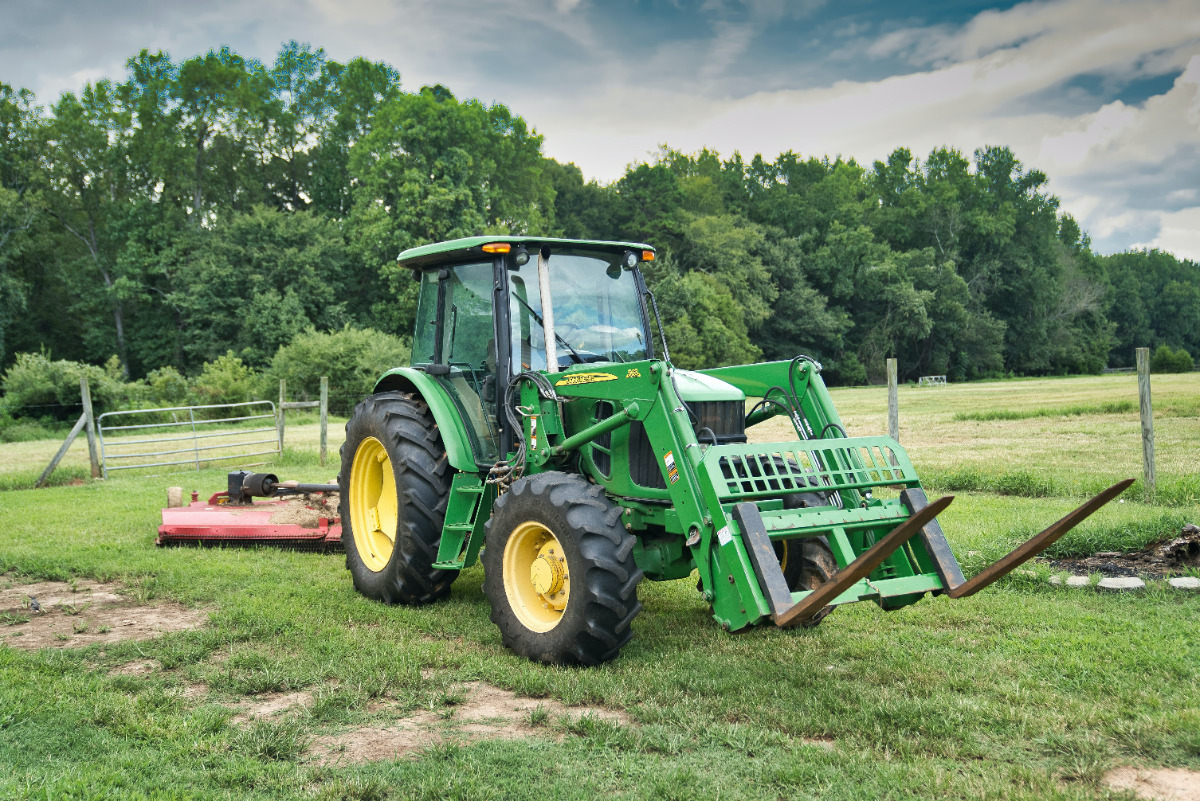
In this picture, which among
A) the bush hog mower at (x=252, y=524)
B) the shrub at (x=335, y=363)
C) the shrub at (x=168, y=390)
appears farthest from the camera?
the shrub at (x=168, y=390)

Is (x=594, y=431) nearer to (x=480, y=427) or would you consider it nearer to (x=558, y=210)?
(x=480, y=427)

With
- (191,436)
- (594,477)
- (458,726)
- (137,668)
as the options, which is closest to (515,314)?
(594,477)

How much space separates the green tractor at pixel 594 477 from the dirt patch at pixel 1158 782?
3.34 ft

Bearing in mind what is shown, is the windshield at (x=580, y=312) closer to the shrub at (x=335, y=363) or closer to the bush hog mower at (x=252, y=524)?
the bush hog mower at (x=252, y=524)

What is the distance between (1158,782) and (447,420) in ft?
14.6

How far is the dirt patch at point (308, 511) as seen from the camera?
28.5 ft

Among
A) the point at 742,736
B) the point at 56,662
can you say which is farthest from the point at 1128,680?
the point at 56,662

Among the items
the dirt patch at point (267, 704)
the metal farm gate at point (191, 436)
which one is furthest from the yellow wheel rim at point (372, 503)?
the metal farm gate at point (191, 436)

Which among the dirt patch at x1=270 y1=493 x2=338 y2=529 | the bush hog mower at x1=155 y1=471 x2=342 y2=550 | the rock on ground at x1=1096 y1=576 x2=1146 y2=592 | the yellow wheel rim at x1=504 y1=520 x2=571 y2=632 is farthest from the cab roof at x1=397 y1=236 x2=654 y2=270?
the rock on ground at x1=1096 y1=576 x2=1146 y2=592

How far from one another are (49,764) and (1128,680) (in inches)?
197

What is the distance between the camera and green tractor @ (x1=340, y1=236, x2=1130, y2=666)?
4.50m

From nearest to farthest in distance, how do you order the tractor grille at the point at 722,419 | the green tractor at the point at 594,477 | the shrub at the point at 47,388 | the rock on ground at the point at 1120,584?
1. the green tractor at the point at 594,477
2. the tractor grille at the point at 722,419
3. the rock on ground at the point at 1120,584
4. the shrub at the point at 47,388

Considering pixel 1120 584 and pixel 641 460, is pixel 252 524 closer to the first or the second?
pixel 641 460

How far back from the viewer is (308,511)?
9.06 m
